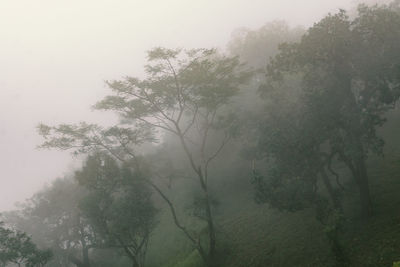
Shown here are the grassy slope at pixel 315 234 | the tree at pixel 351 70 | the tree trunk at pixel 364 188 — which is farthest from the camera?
the tree trunk at pixel 364 188

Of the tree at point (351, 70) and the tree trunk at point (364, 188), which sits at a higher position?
the tree at point (351, 70)

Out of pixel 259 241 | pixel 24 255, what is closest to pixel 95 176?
pixel 24 255

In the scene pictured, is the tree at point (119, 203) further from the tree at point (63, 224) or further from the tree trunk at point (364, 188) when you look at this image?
the tree at point (63, 224)

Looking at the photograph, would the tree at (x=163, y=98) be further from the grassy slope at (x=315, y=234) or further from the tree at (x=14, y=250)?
the tree at (x=14, y=250)

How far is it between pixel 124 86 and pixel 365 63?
13584 mm

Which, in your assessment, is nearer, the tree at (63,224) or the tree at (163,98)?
the tree at (163,98)

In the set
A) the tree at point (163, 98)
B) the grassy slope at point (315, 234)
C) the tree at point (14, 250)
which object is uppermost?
the tree at point (163, 98)

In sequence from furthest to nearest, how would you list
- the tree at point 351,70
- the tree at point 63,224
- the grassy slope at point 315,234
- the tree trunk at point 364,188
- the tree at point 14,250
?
the tree at point 63,224
the tree at point 14,250
the tree trunk at point 364,188
the tree at point 351,70
the grassy slope at point 315,234

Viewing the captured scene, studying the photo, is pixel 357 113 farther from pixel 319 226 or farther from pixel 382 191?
pixel 319 226

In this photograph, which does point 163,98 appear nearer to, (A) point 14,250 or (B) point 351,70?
(B) point 351,70

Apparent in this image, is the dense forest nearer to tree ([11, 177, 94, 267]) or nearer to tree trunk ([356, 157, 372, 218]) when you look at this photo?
tree trunk ([356, 157, 372, 218])

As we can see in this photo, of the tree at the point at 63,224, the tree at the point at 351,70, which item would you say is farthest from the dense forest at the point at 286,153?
the tree at the point at 63,224

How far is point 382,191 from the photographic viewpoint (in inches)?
750

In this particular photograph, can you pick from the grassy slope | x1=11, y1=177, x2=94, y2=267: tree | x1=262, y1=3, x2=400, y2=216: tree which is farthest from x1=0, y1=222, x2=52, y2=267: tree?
x1=262, y1=3, x2=400, y2=216: tree
